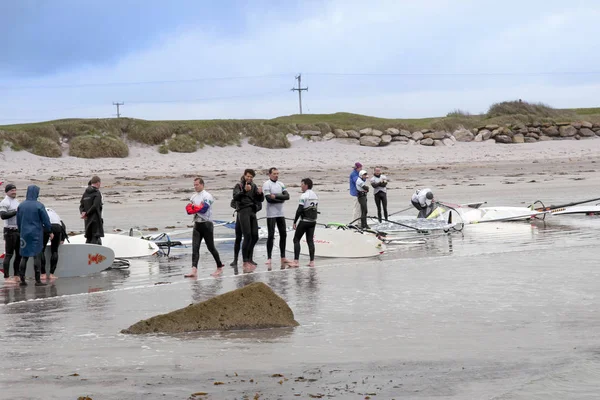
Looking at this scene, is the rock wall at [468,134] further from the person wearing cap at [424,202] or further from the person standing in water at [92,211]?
the person standing in water at [92,211]

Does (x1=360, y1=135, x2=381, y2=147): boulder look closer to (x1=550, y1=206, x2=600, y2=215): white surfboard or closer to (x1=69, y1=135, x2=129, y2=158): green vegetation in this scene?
(x1=69, y1=135, x2=129, y2=158): green vegetation

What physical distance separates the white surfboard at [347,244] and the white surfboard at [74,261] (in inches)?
165

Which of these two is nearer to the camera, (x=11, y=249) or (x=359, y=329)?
(x=359, y=329)

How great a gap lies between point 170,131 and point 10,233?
1362 inches

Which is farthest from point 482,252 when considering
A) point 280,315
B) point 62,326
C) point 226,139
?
point 226,139

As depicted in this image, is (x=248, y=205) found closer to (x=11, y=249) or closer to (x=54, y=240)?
(x=54, y=240)

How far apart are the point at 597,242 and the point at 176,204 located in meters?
14.3

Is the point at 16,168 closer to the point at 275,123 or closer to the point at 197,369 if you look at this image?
the point at 275,123

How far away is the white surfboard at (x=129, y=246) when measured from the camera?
17047 mm

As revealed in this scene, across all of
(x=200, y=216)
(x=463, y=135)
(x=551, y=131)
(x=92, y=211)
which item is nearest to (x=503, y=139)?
(x=463, y=135)

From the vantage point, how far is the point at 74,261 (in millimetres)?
15094

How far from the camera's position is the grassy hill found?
44.6 m

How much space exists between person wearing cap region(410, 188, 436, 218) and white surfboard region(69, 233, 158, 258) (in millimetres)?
6589

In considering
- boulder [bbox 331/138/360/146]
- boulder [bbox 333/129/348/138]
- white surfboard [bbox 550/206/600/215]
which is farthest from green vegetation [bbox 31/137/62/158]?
white surfboard [bbox 550/206/600/215]
